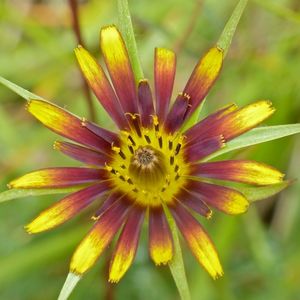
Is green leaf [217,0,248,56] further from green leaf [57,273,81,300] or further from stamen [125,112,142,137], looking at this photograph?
green leaf [57,273,81,300]

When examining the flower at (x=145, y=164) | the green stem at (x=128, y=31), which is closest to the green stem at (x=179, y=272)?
the flower at (x=145, y=164)

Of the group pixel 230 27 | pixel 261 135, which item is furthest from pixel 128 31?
pixel 261 135

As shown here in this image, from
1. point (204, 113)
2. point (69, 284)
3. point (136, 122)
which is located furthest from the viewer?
point (204, 113)

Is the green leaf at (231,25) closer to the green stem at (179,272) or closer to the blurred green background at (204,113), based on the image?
the green stem at (179,272)

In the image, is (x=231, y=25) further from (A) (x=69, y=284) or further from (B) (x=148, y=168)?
(A) (x=69, y=284)

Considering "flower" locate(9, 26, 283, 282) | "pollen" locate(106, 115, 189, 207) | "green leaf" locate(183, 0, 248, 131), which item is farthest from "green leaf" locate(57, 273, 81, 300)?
"green leaf" locate(183, 0, 248, 131)

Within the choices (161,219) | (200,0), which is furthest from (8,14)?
(161,219)
